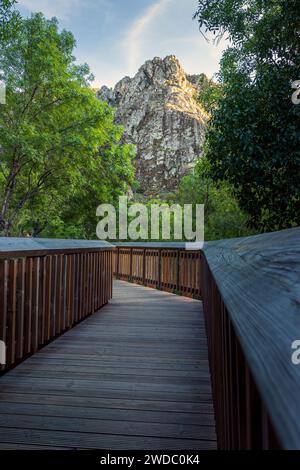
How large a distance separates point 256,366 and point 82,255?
482cm

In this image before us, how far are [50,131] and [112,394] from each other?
13677mm

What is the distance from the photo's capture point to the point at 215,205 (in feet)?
75.4

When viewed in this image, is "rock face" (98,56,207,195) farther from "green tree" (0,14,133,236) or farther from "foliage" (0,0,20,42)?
"foliage" (0,0,20,42)

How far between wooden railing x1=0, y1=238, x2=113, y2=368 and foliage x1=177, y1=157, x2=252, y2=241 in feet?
27.8

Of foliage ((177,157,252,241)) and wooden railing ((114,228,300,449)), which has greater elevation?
foliage ((177,157,252,241))

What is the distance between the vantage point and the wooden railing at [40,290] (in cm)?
297

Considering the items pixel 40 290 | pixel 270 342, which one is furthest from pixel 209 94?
pixel 270 342

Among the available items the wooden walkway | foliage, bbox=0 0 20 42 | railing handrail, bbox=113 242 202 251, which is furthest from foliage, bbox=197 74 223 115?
the wooden walkway

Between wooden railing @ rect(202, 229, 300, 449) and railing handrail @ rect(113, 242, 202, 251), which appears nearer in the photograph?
wooden railing @ rect(202, 229, 300, 449)

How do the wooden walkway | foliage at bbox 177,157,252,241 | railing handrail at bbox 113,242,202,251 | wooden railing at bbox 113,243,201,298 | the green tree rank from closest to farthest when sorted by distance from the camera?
the wooden walkway < railing handrail at bbox 113,242,202,251 < wooden railing at bbox 113,243,201,298 < the green tree < foliage at bbox 177,157,252,241

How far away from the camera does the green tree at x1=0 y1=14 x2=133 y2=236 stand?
13.0 meters

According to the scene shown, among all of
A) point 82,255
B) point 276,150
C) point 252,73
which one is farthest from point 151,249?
point 252,73

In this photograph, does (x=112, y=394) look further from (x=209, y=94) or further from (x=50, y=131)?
(x=50, y=131)

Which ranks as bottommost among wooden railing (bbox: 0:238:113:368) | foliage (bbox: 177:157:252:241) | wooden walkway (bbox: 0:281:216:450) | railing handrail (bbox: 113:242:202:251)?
wooden walkway (bbox: 0:281:216:450)
